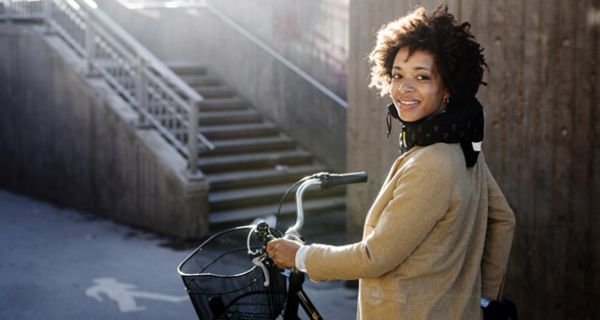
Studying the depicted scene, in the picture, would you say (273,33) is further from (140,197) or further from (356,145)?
(356,145)

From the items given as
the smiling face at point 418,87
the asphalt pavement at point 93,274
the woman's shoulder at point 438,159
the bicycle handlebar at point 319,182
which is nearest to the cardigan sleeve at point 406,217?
the woman's shoulder at point 438,159

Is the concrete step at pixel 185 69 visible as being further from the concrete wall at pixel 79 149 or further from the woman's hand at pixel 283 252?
the woman's hand at pixel 283 252

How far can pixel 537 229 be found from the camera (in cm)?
528

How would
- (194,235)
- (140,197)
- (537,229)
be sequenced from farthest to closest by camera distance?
(140,197)
(194,235)
(537,229)

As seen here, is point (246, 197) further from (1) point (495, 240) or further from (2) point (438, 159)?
(2) point (438, 159)

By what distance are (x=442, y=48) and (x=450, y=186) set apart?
467 mm

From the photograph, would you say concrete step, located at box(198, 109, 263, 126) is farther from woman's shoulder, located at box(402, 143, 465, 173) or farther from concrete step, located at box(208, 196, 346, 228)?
woman's shoulder, located at box(402, 143, 465, 173)

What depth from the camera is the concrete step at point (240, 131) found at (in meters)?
11.4

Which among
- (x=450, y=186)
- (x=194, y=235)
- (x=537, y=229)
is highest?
(x=450, y=186)

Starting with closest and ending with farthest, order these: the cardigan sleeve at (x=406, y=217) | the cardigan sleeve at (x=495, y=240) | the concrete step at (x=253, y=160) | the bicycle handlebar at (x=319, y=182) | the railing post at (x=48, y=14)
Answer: the cardigan sleeve at (x=406, y=217) → the cardigan sleeve at (x=495, y=240) → the bicycle handlebar at (x=319, y=182) → the concrete step at (x=253, y=160) → the railing post at (x=48, y=14)

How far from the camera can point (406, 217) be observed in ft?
8.50

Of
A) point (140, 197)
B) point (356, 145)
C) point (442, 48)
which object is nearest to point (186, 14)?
point (140, 197)

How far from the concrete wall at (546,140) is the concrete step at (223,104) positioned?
6855mm

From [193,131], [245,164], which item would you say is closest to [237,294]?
[193,131]
